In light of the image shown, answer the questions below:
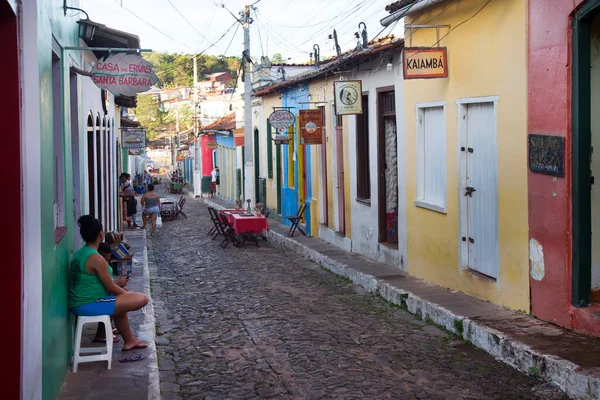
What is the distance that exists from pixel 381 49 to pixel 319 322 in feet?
15.6

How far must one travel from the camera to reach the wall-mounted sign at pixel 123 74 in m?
8.12

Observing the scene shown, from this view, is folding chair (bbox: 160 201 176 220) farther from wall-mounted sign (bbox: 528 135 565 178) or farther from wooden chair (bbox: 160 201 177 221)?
wall-mounted sign (bbox: 528 135 565 178)

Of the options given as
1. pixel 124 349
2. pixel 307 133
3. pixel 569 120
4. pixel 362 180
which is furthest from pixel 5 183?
pixel 307 133

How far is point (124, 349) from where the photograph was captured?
7.44 meters

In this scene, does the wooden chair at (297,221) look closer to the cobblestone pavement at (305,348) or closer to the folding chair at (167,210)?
the cobblestone pavement at (305,348)

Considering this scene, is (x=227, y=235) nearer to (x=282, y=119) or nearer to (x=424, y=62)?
(x=282, y=119)

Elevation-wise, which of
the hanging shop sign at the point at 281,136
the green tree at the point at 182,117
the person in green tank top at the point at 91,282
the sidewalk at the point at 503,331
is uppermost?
the green tree at the point at 182,117

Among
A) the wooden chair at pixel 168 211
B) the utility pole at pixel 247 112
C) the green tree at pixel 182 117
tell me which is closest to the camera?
the utility pole at pixel 247 112

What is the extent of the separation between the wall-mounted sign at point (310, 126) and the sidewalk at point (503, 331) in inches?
180

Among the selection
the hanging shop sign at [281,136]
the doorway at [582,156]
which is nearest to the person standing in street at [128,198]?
the hanging shop sign at [281,136]

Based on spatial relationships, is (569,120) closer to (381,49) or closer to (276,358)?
(276,358)

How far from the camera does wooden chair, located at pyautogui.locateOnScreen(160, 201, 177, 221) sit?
82.0 ft

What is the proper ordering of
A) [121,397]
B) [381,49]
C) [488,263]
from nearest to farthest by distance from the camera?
1. [121,397]
2. [488,263]
3. [381,49]

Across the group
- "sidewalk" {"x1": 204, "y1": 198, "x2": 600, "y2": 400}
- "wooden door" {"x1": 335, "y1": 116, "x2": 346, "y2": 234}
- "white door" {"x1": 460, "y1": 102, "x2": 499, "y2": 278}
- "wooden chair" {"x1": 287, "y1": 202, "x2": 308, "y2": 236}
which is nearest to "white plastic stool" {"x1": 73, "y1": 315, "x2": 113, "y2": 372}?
"sidewalk" {"x1": 204, "y1": 198, "x2": 600, "y2": 400}
